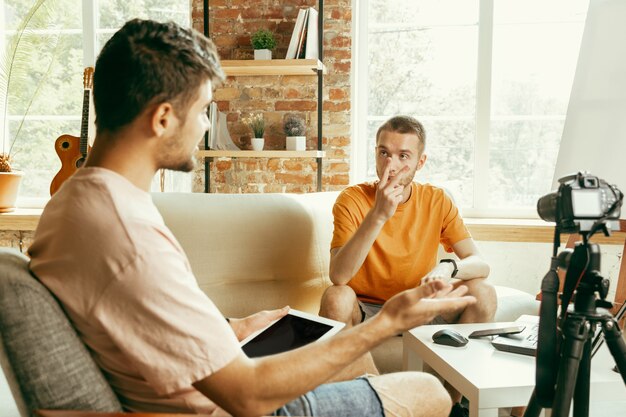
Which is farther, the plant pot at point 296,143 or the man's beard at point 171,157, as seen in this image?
the plant pot at point 296,143

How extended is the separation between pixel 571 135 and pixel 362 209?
1375 mm

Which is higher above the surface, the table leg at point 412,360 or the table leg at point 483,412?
the table leg at point 483,412

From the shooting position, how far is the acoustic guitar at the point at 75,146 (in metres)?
3.57

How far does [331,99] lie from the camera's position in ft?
11.7

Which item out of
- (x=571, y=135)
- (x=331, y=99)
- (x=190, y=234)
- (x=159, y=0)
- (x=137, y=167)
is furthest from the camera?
(x=159, y=0)

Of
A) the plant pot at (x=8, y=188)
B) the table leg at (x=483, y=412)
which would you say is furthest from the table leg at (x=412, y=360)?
the plant pot at (x=8, y=188)

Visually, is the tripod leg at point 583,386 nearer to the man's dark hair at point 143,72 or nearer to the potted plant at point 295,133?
the man's dark hair at point 143,72

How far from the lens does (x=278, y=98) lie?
3.62 m

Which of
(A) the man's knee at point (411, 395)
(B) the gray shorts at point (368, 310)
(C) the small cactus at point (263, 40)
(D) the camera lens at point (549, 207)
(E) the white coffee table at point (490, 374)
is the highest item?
(C) the small cactus at point (263, 40)

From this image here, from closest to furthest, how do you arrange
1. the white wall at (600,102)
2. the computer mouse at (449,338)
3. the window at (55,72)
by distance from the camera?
the computer mouse at (449,338), the white wall at (600,102), the window at (55,72)

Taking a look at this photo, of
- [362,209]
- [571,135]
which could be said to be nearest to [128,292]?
[362,209]

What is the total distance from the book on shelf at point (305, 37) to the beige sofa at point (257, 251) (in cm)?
124

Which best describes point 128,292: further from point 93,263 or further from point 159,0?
point 159,0

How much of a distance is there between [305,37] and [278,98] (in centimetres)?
43
